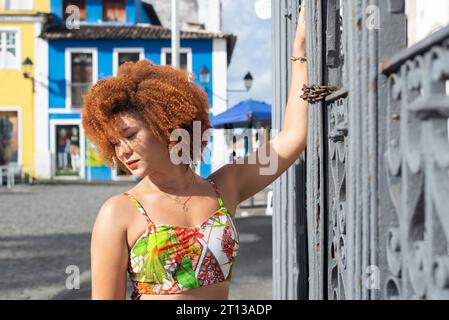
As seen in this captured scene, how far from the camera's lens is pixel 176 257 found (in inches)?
73.7

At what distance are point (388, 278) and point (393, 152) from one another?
237 mm

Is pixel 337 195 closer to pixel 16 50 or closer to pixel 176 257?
pixel 176 257

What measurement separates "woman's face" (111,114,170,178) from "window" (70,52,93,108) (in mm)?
26955

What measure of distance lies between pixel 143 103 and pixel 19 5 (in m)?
29.1

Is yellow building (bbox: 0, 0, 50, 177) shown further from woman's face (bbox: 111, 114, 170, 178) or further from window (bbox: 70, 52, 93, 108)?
woman's face (bbox: 111, 114, 170, 178)

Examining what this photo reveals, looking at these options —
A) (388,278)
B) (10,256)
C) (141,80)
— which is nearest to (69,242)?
(10,256)

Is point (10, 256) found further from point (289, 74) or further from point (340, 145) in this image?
point (340, 145)

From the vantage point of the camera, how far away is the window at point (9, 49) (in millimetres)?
28144

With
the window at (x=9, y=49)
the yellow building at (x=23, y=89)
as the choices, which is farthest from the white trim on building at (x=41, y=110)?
the window at (x=9, y=49)

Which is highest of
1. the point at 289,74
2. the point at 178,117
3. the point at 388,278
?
the point at 289,74

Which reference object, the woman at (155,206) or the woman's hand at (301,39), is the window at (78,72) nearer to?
the woman's hand at (301,39)

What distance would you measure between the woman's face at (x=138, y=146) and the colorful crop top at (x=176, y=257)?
0.10m

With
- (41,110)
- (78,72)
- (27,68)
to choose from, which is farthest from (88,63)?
(41,110)
